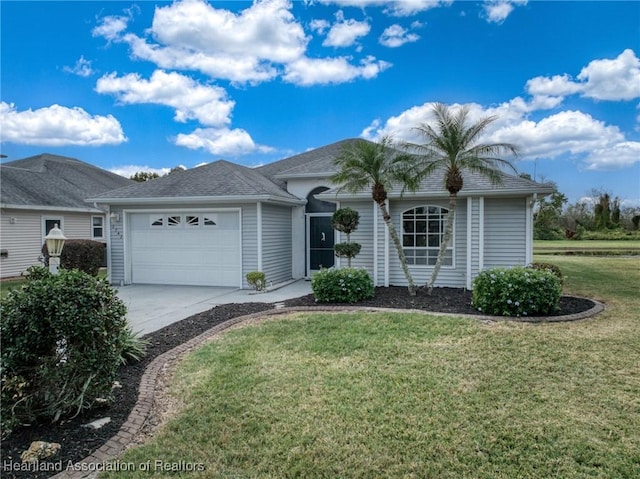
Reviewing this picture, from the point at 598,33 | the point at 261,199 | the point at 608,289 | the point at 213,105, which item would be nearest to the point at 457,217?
the point at 608,289

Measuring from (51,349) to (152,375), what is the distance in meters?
1.47

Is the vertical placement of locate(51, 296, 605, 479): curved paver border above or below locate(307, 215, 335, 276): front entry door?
below

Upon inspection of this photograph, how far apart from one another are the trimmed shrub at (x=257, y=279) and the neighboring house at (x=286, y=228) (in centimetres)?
54

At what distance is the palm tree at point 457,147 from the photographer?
27.8 ft

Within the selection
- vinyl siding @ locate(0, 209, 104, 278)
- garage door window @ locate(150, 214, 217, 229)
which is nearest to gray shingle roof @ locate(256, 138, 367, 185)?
garage door window @ locate(150, 214, 217, 229)

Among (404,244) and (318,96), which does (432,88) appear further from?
(404,244)

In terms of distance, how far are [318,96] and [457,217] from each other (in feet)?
27.7

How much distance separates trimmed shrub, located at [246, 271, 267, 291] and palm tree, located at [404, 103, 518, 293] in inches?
201

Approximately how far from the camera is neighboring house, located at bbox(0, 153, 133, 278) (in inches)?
566

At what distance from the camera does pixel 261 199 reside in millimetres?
10984

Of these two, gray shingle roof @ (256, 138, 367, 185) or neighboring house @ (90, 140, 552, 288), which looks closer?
neighboring house @ (90, 140, 552, 288)

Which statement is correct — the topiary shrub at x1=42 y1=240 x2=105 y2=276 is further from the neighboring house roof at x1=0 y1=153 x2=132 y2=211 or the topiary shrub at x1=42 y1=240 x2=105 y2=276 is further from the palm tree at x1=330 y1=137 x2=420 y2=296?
the palm tree at x1=330 y1=137 x2=420 y2=296

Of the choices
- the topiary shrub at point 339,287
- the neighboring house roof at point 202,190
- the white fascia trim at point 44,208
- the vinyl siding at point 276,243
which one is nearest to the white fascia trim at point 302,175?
the neighboring house roof at point 202,190

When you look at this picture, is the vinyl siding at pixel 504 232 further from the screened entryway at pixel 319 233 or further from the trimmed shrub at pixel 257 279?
the trimmed shrub at pixel 257 279
